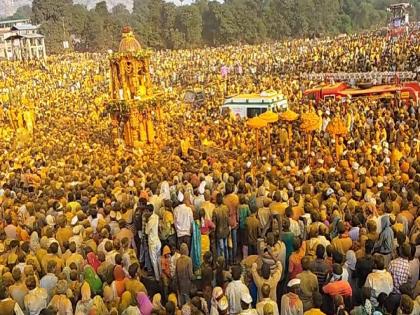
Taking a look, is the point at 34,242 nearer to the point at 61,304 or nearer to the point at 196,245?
the point at 61,304

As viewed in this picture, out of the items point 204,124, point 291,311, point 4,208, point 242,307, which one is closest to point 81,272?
point 242,307

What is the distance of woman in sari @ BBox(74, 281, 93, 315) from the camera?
258 inches

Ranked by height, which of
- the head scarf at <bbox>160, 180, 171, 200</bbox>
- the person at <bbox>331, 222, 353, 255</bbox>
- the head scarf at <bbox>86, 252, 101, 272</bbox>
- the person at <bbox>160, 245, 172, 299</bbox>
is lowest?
the person at <bbox>160, 245, 172, 299</bbox>

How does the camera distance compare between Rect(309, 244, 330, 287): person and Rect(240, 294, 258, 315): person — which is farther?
Rect(309, 244, 330, 287): person

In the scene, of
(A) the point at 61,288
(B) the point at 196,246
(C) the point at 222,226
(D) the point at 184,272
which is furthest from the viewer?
(C) the point at 222,226

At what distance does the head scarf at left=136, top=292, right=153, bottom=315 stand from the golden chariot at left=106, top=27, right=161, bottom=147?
12.5m

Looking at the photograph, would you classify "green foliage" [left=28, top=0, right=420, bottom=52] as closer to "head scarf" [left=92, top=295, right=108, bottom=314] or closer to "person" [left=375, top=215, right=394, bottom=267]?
"person" [left=375, top=215, right=394, bottom=267]

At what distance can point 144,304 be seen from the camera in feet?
21.6

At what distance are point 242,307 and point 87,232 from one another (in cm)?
303

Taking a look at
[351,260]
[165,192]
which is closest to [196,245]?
[165,192]

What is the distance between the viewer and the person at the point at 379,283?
638 cm

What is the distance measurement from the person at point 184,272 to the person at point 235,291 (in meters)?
1.04

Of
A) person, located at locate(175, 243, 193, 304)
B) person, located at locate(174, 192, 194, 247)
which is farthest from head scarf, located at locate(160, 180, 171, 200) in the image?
person, located at locate(175, 243, 193, 304)

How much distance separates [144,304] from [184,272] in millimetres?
1061
